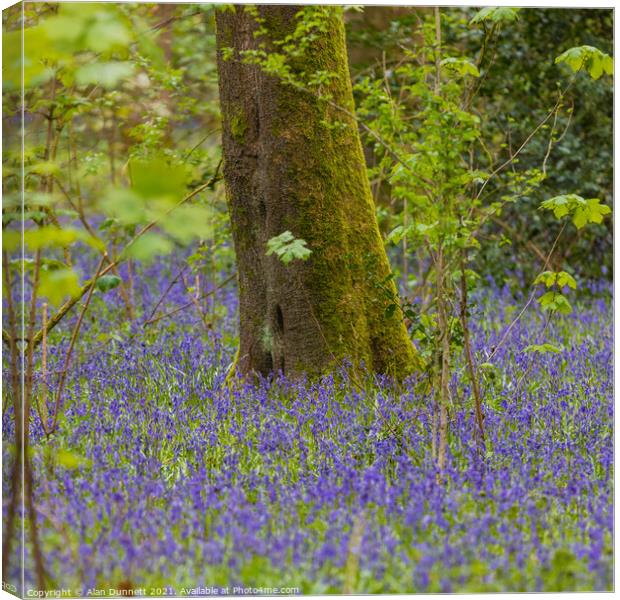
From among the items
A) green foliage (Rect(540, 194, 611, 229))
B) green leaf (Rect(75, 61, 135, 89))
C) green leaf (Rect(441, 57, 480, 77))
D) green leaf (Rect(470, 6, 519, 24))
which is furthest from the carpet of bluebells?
green leaf (Rect(75, 61, 135, 89))

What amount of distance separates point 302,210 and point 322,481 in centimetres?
150

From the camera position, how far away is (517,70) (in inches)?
297

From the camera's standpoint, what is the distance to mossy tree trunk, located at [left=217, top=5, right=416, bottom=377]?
14.8ft

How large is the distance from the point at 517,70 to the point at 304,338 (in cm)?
399

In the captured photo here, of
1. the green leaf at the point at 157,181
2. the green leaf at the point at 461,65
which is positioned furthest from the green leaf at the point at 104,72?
the green leaf at the point at 461,65

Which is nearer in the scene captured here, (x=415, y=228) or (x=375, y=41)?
(x=415, y=228)

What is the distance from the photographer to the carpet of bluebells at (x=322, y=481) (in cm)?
308

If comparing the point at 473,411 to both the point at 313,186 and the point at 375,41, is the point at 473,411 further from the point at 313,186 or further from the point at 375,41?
the point at 375,41

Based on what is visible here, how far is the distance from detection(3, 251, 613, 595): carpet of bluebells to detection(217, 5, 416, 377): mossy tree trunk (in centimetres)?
22

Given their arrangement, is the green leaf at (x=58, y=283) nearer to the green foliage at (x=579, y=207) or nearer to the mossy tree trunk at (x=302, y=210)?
the mossy tree trunk at (x=302, y=210)

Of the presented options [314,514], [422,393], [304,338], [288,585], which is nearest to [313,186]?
[304,338]

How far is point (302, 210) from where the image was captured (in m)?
4.52

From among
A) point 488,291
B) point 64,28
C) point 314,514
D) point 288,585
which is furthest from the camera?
point 488,291

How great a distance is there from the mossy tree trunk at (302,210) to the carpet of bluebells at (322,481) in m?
0.22
